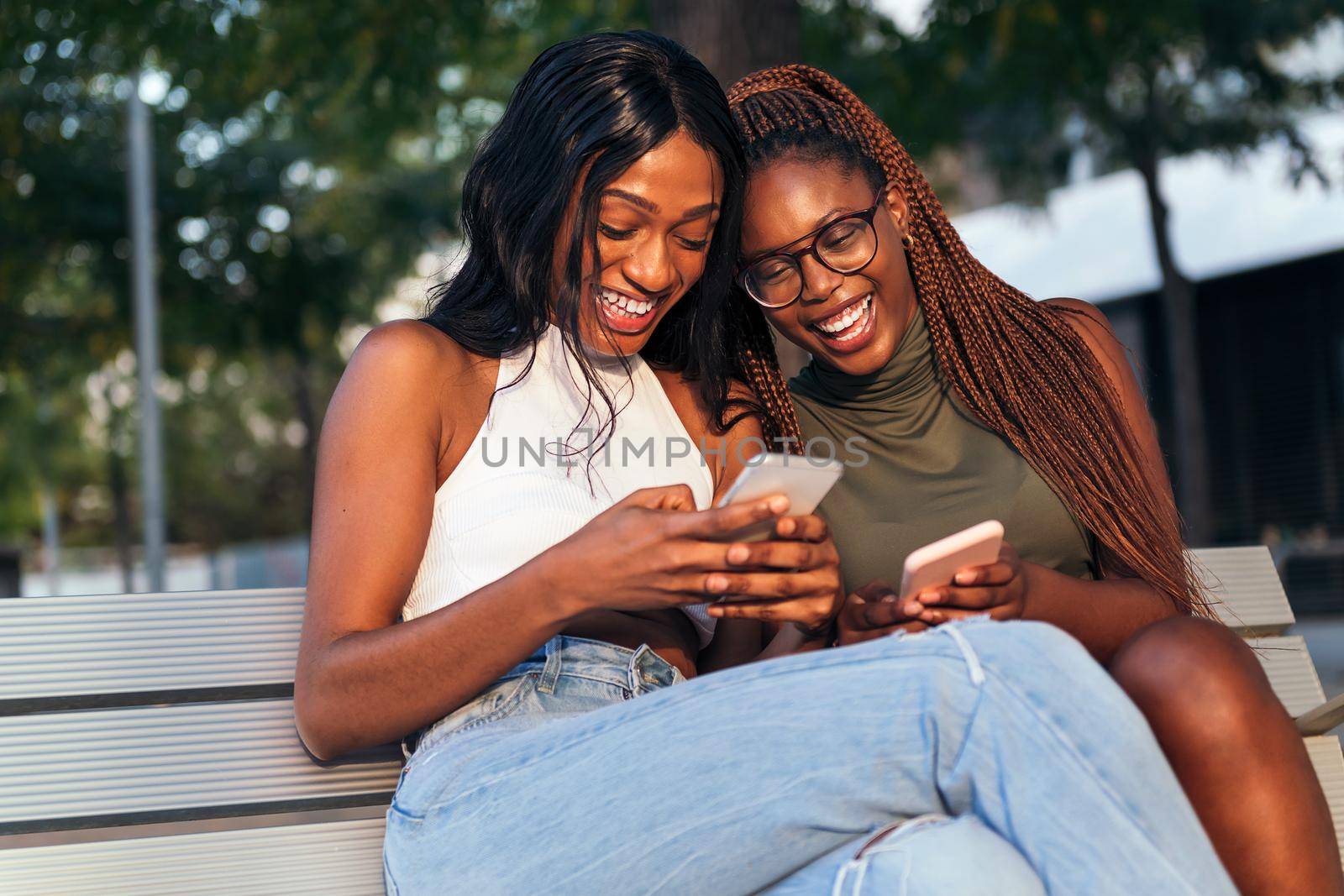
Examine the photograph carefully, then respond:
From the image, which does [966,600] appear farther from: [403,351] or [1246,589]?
[1246,589]

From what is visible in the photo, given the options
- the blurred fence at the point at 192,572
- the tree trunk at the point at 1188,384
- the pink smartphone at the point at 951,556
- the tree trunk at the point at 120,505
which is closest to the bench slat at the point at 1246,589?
the pink smartphone at the point at 951,556

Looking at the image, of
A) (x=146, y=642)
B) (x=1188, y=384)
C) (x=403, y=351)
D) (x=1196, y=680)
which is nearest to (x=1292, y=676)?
(x=1196, y=680)

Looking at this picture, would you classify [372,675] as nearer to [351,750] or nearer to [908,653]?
[351,750]

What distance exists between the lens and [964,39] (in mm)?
8398

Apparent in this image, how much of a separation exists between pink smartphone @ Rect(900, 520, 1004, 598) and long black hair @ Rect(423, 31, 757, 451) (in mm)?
817

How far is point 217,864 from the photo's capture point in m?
2.59

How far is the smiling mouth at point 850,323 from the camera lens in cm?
314

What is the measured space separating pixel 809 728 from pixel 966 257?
1.73 meters

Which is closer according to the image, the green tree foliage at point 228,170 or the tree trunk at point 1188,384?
the green tree foliage at point 228,170

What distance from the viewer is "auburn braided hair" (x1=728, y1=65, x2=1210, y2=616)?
9.76 feet

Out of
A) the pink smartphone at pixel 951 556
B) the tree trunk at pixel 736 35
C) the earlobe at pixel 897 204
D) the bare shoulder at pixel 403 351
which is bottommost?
the pink smartphone at pixel 951 556

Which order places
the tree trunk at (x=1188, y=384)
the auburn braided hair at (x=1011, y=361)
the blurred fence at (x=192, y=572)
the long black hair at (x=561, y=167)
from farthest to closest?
the blurred fence at (x=192, y=572), the tree trunk at (x=1188, y=384), the auburn braided hair at (x=1011, y=361), the long black hair at (x=561, y=167)

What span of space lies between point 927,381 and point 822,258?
404 mm

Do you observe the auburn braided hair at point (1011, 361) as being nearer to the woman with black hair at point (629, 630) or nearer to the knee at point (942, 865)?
the woman with black hair at point (629, 630)
